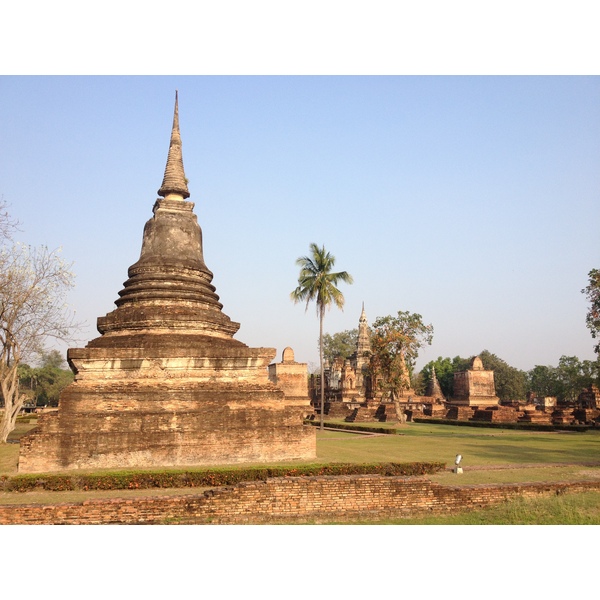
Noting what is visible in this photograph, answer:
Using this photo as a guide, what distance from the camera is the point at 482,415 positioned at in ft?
125

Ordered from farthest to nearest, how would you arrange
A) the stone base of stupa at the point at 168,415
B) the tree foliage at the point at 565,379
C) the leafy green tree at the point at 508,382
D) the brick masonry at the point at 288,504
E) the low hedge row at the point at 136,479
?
the leafy green tree at the point at 508,382, the tree foliage at the point at 565,379, the stone base of stupa at the point at 168,415, the low hedge row at the point at 136,479, the brick masonry at the point at 288,504

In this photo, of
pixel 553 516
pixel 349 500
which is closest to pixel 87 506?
pixel 349 500

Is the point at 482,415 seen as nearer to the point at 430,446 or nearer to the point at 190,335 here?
the point at 430,446

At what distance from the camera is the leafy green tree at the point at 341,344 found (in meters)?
79.1

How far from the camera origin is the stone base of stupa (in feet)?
38.8

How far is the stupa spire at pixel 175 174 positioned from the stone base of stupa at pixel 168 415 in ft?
20.0

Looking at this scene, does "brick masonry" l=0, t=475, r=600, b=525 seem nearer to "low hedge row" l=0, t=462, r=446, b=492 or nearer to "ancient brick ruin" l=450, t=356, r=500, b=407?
"low hedge row" l=0, t=462, r=446, b=492

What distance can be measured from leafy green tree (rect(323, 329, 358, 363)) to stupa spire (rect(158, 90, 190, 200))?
6133 centimetres

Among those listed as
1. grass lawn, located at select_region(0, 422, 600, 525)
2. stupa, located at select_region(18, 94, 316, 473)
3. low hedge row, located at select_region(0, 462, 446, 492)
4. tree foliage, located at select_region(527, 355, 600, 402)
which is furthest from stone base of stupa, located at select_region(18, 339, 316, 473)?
tree foliage, located at select_region(527, 355, 600, 402)

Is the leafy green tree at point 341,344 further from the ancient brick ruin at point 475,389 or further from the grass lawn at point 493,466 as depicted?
the grass lawn at point 493,466

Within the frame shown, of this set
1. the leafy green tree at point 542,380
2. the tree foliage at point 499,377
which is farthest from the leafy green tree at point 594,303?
the leafy green tree at point 542,380

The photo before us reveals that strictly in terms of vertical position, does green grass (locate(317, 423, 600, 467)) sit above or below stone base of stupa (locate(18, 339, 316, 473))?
below

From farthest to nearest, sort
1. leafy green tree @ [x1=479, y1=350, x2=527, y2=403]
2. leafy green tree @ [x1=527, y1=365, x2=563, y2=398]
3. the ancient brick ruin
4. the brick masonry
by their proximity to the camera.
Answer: leafy green tree @ [x1=527, y1=365, x2=563, y2=398], leafy green tree @ [x1=479, y1=350, x2=527, y2=403], the ancient brick ruin, the brick masonry

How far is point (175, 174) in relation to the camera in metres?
18.1
